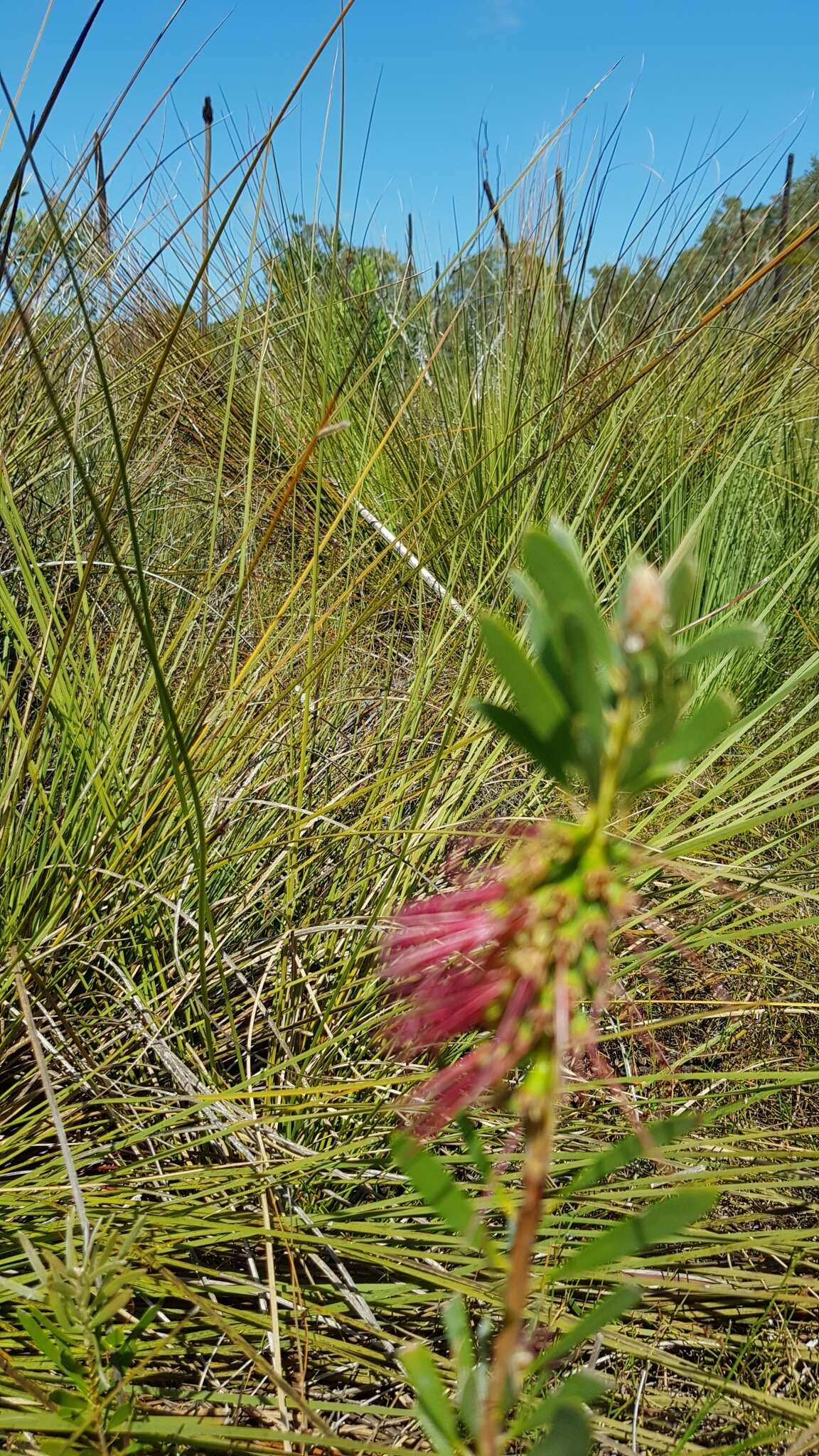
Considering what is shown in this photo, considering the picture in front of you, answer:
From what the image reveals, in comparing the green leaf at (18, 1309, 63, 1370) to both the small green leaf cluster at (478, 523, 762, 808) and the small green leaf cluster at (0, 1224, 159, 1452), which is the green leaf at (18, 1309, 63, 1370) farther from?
the small green leaf cluster at (478, 523, 762, 808)

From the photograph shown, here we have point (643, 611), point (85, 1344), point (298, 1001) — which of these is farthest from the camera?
point (298, 1001)

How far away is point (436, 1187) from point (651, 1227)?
4 centimetres

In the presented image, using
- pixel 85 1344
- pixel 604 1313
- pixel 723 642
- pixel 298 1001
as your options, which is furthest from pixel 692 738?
pixel 298 1001

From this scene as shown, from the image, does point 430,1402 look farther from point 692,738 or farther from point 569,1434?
point 692,738

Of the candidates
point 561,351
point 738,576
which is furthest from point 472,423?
point 738,576

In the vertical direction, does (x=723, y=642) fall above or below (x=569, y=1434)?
above

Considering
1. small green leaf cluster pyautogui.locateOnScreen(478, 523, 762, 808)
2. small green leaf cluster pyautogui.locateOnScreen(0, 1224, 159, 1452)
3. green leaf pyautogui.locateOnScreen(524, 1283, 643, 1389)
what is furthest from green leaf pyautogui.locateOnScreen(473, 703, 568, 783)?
small green leaf cluster pyautogui.locateOnScreen(0, 1224, 159, 1452)

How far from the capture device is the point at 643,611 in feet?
0.40

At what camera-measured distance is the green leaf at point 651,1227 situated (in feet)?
0.54

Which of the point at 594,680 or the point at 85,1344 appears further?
the point at 85,1344

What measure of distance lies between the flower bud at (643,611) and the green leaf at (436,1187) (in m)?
0.11

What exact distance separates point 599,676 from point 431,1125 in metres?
0.09

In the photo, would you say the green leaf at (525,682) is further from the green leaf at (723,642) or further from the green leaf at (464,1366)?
the green leaf at (464,1366)

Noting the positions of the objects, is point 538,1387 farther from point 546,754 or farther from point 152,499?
point 152,499
